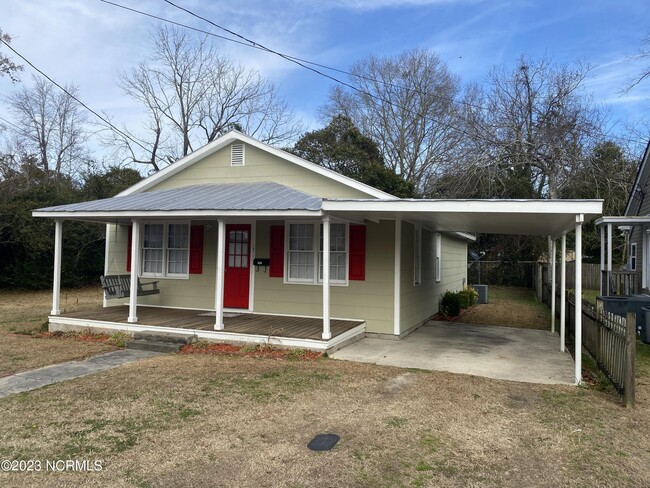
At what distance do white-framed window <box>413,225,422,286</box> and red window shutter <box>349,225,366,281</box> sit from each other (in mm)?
1517

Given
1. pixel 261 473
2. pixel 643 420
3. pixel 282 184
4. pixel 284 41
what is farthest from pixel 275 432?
pixel 284 41

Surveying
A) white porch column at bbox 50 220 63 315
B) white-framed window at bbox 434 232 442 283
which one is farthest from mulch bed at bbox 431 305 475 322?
white porch column at bbox 50 220 63 315

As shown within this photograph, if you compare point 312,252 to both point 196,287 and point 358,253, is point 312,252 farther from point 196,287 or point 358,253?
point 196,287

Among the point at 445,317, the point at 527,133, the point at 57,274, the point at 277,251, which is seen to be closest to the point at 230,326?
the point at 277,251

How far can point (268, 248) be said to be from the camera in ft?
33.2

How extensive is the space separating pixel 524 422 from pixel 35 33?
16309mm

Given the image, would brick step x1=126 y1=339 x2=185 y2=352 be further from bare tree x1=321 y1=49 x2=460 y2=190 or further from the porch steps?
bare tree x1=321 y1=49 x2=460 y2=190

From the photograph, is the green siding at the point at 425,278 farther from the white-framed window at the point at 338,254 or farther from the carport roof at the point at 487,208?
the carport roof at the point at 487,208

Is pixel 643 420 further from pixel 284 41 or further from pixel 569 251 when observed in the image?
pixel 569 251

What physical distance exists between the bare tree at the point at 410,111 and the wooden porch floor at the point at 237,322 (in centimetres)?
2011

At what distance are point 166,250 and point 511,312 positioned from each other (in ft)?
35.0

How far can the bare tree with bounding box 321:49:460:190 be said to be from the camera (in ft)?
90.7

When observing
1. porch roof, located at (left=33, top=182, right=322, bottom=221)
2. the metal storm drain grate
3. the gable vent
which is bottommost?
the metal storm drain grate

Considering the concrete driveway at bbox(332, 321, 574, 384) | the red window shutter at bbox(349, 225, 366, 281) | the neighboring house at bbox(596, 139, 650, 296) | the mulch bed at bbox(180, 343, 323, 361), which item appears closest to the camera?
the concrete driveway at bbox(332, 321, 574, 384)
